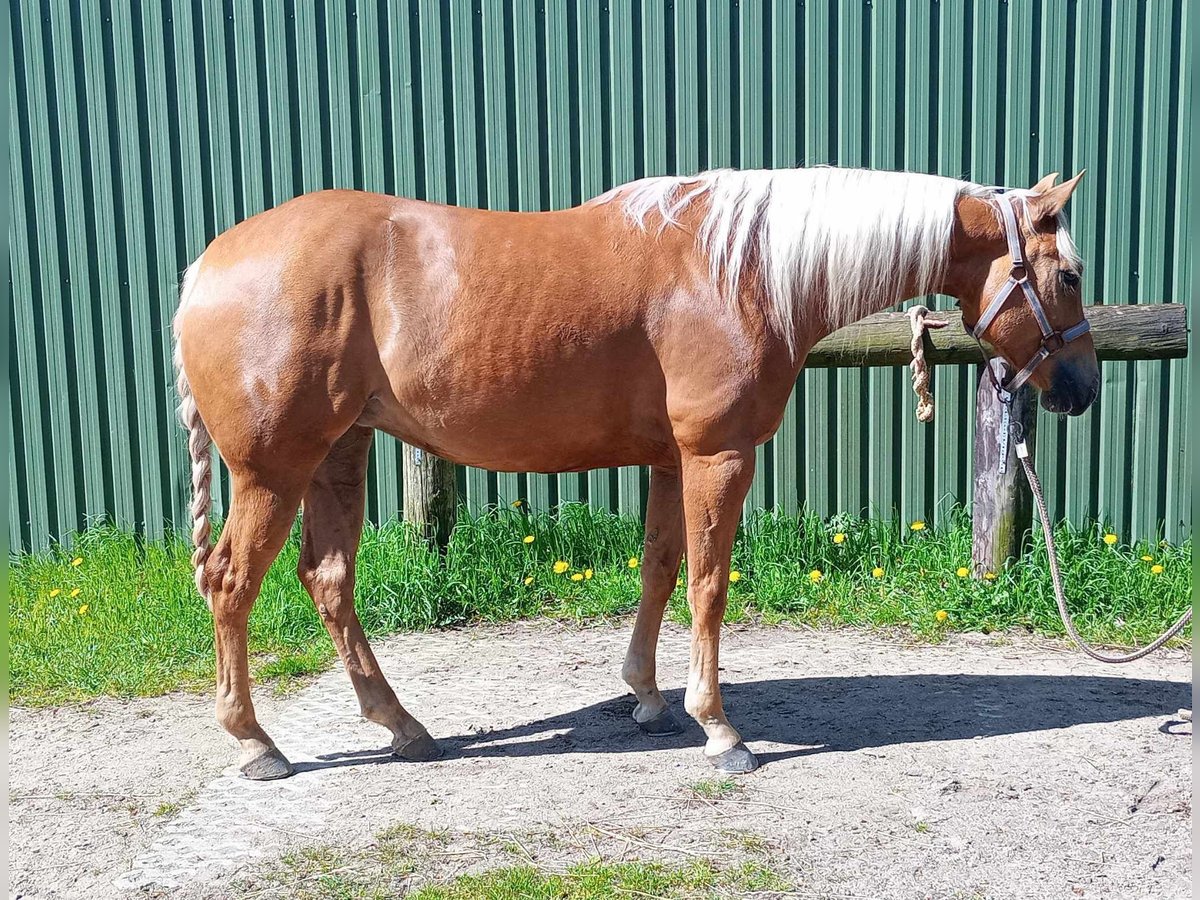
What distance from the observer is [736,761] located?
3.44m

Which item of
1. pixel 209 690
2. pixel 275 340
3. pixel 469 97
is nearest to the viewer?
pixel 275 340

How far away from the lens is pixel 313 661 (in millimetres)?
4523

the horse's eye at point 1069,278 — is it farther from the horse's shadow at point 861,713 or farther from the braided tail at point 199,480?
the braided tail at point 199,480

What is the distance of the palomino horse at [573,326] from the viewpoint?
3.25 meters

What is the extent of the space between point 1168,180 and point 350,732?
5.10 metres

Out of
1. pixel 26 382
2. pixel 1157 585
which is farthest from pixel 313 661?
pixel 1157 585

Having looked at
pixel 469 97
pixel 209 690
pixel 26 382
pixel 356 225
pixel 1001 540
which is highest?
pixel 469 97

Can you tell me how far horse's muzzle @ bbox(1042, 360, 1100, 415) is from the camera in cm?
344

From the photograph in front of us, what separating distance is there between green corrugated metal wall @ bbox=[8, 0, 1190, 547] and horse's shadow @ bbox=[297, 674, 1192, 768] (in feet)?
5.30

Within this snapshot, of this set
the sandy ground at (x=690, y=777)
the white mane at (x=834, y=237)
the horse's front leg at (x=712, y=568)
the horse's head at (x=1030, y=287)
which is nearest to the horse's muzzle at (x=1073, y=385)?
the horse's head at (x=1030, y=287)

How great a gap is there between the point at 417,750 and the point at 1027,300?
2.63 metres

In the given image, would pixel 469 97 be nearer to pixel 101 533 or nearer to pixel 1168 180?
pixel 101 533

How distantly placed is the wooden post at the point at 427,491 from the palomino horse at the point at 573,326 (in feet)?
5.91

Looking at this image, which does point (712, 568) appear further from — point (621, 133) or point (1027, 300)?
point (621, 133)
